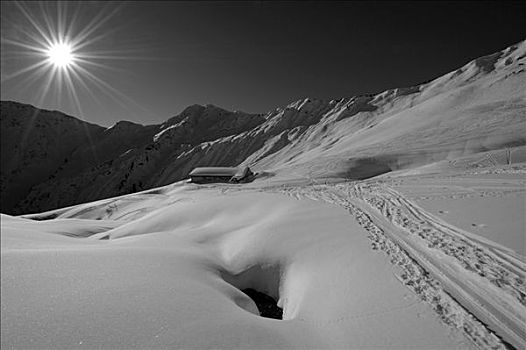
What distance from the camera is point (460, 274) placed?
622 centimetres

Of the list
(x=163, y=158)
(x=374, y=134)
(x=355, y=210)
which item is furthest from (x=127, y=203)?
(x=163, y=158)

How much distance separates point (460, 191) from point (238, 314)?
13.8m

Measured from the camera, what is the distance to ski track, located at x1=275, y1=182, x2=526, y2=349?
452cm

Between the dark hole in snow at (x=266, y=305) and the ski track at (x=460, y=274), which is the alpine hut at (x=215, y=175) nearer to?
the ski track at (x=460, y=274)

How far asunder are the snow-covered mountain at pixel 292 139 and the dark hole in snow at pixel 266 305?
30945 mm

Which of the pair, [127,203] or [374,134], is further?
[374,134]

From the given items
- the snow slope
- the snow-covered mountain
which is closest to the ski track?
the snow slope

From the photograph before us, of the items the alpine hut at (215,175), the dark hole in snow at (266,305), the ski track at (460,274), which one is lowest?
the ski track at (460,274)

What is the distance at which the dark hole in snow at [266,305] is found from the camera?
6.49 m

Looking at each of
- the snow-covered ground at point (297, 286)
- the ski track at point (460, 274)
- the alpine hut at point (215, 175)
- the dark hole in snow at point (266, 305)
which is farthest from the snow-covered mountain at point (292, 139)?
the dark hole in snow at point (266, 305)

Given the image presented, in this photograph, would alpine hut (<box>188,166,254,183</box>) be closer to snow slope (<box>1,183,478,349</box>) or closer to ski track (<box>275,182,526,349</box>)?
ski track (<box>275,182,526,349</box>)

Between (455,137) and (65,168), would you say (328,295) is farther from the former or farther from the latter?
(65,168)

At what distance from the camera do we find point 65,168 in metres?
164

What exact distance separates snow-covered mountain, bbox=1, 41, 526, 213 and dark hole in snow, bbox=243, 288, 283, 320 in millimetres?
30945
